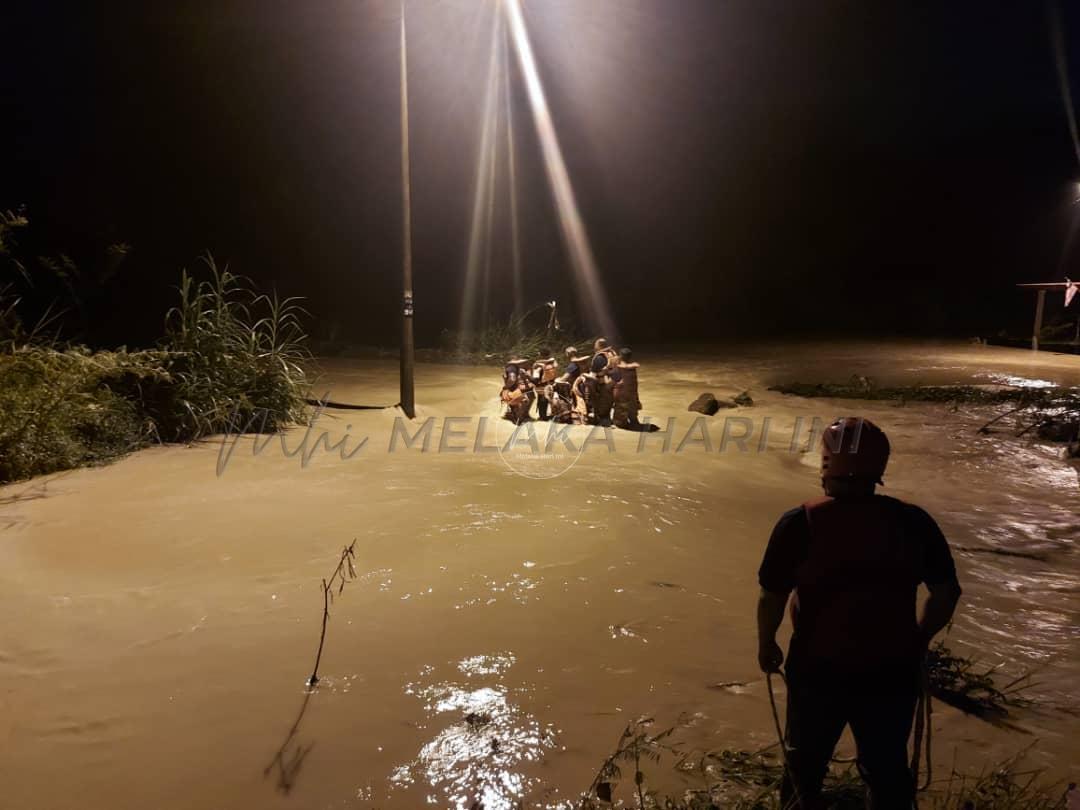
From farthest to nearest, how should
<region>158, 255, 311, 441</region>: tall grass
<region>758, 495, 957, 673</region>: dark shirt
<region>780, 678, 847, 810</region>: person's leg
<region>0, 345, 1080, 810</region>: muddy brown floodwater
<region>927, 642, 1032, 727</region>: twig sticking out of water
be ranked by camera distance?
<region>158, 255, 311, 441</region>: tall grass
<region>927, 642, 1032, 727</region>: twig sticking out of water
<region>0, 345, 1080, 810</region>: muddy brown floodwater
<region>780, 678, 847, 810</region>: person's leg
<region>758, 495, 957, 673</region>: dark shirt

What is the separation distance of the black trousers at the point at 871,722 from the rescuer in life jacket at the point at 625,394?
876cm

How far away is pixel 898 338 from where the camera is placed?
89.0 ft

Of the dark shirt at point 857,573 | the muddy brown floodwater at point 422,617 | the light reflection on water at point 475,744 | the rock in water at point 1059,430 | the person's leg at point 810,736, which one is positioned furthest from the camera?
the rock in water at point 1059,430

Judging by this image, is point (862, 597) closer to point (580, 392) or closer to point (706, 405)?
point (580, 392)

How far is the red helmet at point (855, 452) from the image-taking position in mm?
2275

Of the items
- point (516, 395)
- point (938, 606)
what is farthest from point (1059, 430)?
point (938, 606)

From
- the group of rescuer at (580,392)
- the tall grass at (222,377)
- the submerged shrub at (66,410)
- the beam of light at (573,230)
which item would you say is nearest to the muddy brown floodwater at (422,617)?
the submerged shrub at (66,410)

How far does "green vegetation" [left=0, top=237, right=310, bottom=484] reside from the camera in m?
7.44

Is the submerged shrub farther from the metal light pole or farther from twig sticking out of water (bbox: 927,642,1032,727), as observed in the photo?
twig sticking out of water (bbox: 927,642,1032,727)

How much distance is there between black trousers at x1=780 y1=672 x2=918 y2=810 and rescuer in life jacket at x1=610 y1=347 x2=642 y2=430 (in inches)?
345

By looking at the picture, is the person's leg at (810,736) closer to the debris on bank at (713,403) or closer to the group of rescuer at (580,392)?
the group of rescuer at (580,392)

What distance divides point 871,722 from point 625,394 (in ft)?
29.3

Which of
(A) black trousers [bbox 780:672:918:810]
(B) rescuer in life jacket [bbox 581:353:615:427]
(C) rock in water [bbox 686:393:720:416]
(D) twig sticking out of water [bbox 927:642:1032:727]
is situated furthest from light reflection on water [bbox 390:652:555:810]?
(C) rock in water [bbox 686:393:720:416]

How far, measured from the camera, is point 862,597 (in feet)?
7.46
